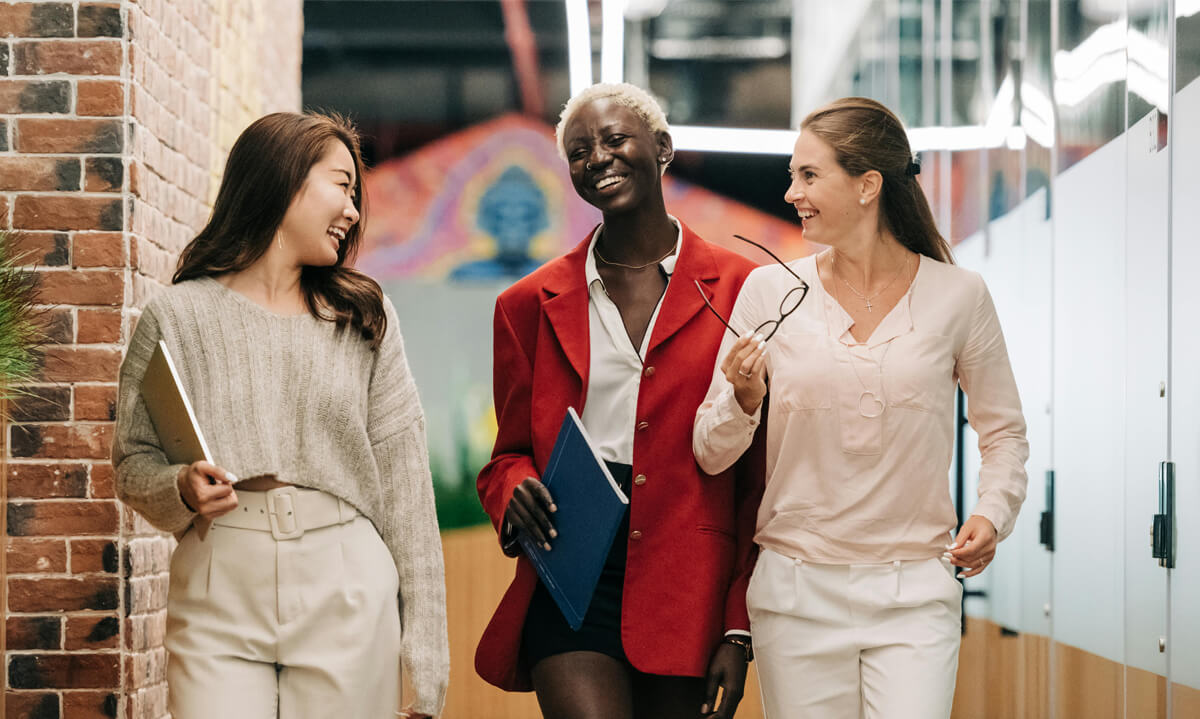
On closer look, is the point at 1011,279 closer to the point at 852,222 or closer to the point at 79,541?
the point at 852,222

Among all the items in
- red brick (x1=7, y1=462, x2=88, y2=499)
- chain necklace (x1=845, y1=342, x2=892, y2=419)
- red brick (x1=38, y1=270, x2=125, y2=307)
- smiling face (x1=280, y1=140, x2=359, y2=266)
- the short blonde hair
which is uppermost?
the short blonde hair

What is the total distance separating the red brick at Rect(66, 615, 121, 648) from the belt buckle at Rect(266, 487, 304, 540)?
1.24 metres

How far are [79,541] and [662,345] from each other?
158 centimetres

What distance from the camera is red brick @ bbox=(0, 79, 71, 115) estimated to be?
3.22 m

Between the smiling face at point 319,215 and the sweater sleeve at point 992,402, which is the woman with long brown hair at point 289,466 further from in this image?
the sweater sleeve at point 992,402

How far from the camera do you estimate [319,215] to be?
7.84 ft

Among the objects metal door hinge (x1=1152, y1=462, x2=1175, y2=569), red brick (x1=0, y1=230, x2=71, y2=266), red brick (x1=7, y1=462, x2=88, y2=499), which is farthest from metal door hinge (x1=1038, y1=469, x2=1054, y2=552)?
red brick (x1=0, y1=230, x2=71, y2=266)

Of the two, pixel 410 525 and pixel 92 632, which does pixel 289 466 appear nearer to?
pixel 410 525

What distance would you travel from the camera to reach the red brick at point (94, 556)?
3209mm

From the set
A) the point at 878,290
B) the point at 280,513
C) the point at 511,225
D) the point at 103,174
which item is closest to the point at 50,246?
the point at 103,174

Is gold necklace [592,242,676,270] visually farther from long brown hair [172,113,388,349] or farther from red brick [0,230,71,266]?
red brick [0,230,71,266]

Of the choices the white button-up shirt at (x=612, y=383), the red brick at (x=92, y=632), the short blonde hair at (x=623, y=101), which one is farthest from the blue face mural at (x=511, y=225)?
the white button-up shirt at (x=612, y=383)

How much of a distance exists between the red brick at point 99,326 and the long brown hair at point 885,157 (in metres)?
1.71

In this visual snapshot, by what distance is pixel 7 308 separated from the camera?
2586 millimetres
